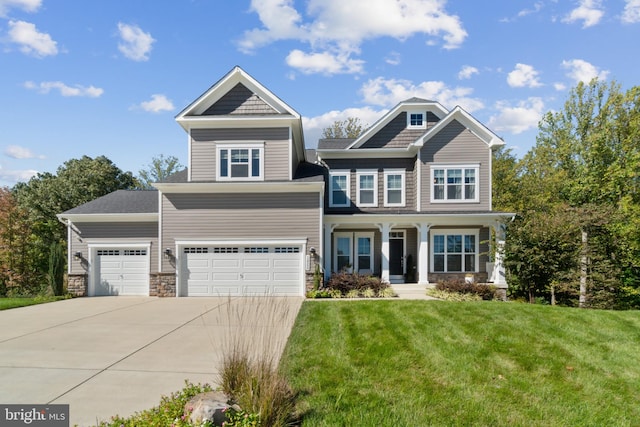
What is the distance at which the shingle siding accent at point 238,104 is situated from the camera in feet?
49.1

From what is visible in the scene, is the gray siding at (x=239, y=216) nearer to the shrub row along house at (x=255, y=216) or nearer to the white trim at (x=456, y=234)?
the shrub row along house at (x=255, y=216)

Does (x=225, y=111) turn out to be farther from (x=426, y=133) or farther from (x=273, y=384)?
(x=273, y=384)

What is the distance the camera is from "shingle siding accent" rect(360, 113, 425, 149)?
56.3ft

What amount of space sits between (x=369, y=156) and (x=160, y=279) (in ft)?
35.0

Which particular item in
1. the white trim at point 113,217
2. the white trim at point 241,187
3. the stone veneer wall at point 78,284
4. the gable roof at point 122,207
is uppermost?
the white trim at point 241,187

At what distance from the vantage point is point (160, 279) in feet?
47.5

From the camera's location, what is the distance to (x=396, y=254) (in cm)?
1745

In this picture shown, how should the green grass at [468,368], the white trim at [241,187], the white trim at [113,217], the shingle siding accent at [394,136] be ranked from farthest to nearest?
1. the shingle siding accent at [394,136]
2. the white trim at [113,217]
3. the white trim at [241,187]
4. the green grass at [468,368]

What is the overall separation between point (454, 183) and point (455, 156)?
1.22 m

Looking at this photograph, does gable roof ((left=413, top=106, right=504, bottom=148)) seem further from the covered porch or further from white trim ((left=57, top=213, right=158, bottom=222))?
white trim ((left=57, top=213, right=158, bottom=222))

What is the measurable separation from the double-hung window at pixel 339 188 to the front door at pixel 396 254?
2.83m

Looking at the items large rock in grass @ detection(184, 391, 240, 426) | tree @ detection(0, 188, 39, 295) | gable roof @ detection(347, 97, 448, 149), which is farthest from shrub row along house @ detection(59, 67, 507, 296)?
tree @ detection(0, 188, 39, 295)

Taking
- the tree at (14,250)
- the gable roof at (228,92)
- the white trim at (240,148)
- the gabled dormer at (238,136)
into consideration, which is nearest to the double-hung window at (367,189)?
the gabled dormer at (238,136)

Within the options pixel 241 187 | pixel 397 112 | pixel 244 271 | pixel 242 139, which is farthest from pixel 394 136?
pixel 244 271
